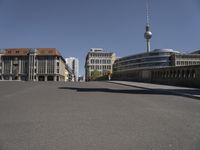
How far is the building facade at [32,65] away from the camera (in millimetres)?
116562

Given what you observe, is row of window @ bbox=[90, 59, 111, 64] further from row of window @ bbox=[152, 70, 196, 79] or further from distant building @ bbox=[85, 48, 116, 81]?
row of window @ bbox=[152, 70, 196, 79]

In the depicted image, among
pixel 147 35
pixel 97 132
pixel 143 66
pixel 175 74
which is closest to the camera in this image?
pixel 97 132

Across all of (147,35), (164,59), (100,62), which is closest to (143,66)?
(164,59)

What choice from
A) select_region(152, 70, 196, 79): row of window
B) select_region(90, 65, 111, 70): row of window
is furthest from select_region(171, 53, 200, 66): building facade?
select_region(152, 70, 196, 79): row of window

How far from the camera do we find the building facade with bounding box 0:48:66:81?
117 m

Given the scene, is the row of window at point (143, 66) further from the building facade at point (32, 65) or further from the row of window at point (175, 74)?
the row of window at point (175, 74)

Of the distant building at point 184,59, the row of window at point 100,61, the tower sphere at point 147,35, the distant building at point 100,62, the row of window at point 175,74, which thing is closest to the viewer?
the row of window at point 175,74

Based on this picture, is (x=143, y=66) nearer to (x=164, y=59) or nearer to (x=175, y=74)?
(x=164, y=59)

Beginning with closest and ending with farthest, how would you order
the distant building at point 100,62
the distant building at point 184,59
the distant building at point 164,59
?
the distant building at point 184,59 < the distant building at point 164,59 < the distant building at point 100,62

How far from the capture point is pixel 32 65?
118 m

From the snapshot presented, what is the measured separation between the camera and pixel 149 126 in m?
5.99

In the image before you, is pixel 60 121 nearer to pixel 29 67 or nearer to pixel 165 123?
pixel 165 123

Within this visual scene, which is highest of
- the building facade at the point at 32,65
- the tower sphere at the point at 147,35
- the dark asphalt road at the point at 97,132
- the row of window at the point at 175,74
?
the tower sphere at the point at 147,35

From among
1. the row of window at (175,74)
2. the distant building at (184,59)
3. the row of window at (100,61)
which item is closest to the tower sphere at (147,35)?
the distant building at (184,59)
